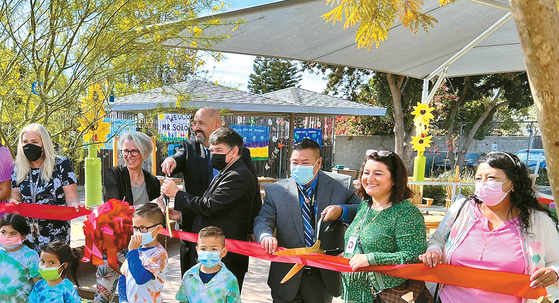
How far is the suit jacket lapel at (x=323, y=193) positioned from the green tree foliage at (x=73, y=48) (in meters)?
2.99

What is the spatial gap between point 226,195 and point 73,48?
3.23m

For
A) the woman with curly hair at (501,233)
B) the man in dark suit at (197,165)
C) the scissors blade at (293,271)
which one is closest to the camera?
the woman with curly hair at (501,233)

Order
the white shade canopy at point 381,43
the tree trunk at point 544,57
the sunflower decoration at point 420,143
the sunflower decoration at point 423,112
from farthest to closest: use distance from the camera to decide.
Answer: the sunflower decoration at point 423,112
the sunflower decoration at point 420,143
the white shade canopy at point 381,43
the tree trunk at point 544,57

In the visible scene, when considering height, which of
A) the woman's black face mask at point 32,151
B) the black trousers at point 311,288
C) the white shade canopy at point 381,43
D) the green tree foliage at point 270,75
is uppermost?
the green tree foliage at point 270,75

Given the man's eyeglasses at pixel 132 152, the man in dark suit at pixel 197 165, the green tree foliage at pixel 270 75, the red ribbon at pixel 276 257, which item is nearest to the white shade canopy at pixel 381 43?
the man in dark suit at pixel 197 165

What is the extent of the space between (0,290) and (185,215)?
4.65 feet

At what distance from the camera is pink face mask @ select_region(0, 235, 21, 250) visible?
302 centimetres

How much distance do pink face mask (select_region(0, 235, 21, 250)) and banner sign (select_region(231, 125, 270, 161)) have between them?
1151 centimetres

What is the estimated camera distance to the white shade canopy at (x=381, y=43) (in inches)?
224

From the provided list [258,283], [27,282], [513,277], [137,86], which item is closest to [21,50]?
[137,86]

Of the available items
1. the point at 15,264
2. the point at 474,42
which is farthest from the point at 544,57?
the point at 474,42

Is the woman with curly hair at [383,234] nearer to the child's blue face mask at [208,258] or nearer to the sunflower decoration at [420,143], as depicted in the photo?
the child's blue face mask at [208,258]

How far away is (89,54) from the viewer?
479cm

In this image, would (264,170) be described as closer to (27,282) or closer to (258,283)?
(258,283)
